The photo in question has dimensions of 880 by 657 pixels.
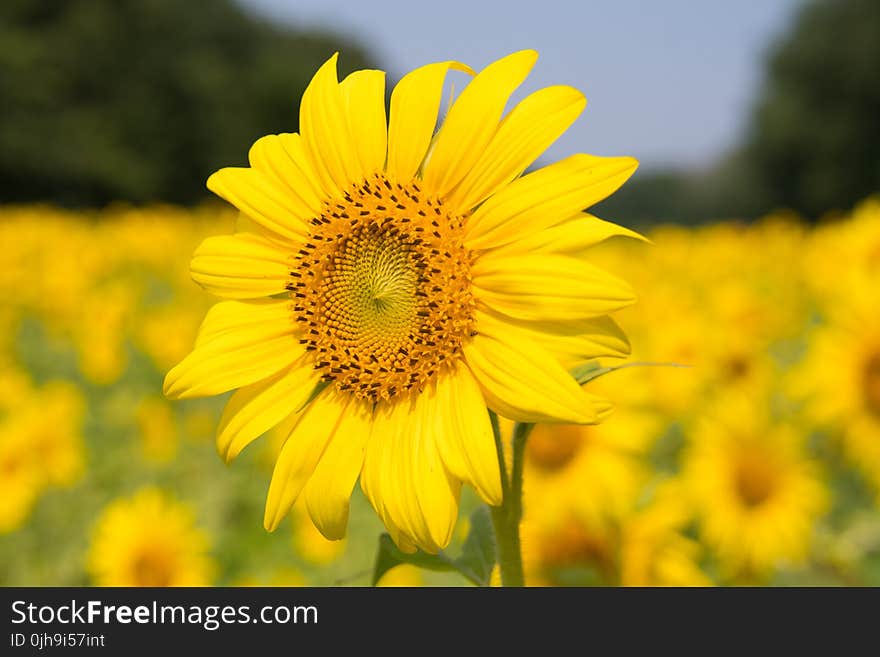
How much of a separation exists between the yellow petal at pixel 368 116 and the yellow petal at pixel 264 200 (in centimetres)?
11

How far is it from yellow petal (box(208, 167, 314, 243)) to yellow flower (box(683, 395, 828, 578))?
81.9 inches

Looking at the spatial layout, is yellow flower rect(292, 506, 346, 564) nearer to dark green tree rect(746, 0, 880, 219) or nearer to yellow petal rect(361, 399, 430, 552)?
yellow petal rect(361, 399, 430, 552)

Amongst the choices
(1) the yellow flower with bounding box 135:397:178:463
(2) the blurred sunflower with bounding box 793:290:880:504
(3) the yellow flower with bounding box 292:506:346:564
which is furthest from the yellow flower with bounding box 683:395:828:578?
(1) the yellow flower with bounding box 135:397:178:463

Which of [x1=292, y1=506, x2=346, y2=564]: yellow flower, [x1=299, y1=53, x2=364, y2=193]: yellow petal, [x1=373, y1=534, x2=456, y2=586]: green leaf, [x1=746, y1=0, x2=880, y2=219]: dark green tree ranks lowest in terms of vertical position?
[x1=373, y1=534, x2=456, y2=586]: green leaf

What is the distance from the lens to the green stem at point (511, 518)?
1.06 metres

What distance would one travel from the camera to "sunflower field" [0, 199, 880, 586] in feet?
8.67

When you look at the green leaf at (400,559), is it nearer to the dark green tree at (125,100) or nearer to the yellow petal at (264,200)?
the yellow petal at (264,200)

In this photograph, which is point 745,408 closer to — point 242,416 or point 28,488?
point 242,416

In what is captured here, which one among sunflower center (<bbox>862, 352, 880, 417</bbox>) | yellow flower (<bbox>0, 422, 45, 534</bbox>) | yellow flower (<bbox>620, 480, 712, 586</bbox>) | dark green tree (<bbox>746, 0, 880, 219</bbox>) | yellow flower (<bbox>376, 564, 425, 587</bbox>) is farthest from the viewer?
dark green tree (<bbox>746, 0, 880, 219</bbox>)

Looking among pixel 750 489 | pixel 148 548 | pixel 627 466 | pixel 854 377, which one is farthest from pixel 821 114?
pixel 148 548

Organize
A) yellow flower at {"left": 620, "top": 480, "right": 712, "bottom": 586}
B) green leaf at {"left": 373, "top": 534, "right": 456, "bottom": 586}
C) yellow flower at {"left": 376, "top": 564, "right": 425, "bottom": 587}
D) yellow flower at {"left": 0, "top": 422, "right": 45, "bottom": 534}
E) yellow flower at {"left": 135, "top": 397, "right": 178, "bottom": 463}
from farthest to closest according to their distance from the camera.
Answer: yellow flower at {"left": 135, "top": 397, "right": 178, "bottom": 463} < yellow flower at {"left": 0, "top": 422, "right": 45, "bottom": 534} < yellow flower at {"left": 376, "top": 564, "right": 425, "bottom": 587} < yellow flower at {"left": 620, "top": 480, "right": 712, "bottom": 586} < green leaf at {"left": 373, "top": 534, "right": 456, "bottom": 586}

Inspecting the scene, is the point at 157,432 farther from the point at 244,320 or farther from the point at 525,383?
the point at 525,383
